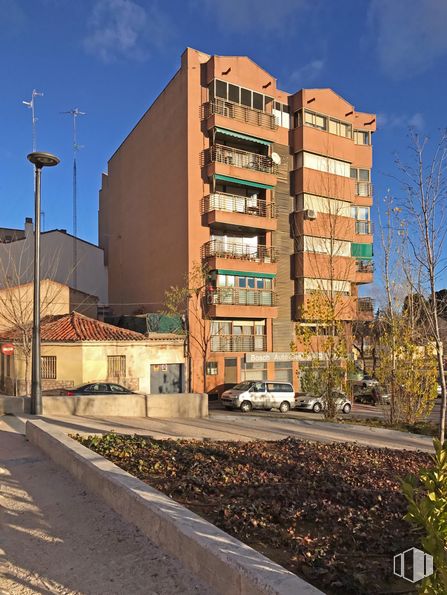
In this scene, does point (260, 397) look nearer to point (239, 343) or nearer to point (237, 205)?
point (239, 343)

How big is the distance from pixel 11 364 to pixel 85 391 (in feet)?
23.4

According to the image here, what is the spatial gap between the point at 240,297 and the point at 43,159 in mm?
19963

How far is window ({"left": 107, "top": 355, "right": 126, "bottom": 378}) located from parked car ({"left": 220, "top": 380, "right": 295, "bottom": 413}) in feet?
18.2

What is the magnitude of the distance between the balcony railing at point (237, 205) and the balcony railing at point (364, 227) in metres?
8.09

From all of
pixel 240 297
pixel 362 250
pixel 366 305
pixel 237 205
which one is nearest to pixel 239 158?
pixel 237 205

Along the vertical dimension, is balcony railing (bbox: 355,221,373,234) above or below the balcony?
above

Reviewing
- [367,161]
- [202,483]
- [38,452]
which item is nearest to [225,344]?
[367,161]

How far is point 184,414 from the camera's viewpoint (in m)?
13.5

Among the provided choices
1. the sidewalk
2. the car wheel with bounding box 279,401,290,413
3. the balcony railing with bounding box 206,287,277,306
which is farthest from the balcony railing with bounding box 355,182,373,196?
the sidewalk

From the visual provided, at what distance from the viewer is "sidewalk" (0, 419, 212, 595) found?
3246mm

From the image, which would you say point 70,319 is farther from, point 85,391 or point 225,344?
point 225,344

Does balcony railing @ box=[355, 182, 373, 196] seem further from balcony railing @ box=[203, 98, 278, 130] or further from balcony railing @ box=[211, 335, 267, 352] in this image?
balcony railing @ box=[211, 335, 267, 352]

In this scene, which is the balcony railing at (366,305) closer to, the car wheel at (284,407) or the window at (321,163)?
the window at (321,163)

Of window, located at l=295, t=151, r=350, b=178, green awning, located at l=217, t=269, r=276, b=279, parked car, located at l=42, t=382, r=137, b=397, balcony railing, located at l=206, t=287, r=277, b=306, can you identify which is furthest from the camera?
window, located at l=295, t=151, r=350, b=178
